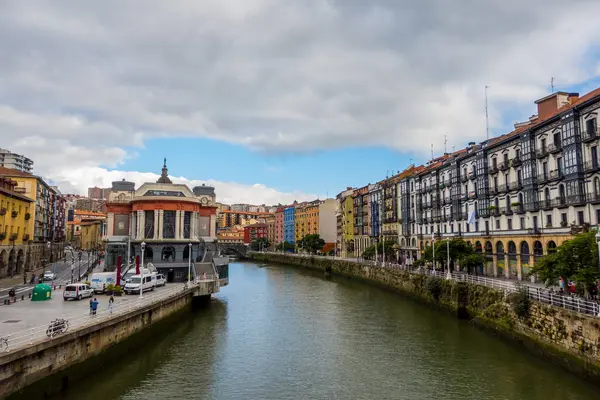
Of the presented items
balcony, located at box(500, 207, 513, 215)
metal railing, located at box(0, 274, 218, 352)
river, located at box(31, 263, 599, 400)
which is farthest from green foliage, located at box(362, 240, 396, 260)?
metal railing, located at box(0, 274, 218, 352)

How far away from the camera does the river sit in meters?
24.4

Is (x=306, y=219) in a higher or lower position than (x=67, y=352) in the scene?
higher

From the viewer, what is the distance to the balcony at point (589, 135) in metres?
42.5

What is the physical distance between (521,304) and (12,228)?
72.3 meters

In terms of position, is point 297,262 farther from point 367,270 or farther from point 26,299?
point 26,299

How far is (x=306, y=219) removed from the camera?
176 meters

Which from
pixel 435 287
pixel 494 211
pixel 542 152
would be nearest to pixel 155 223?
pixel 435 287

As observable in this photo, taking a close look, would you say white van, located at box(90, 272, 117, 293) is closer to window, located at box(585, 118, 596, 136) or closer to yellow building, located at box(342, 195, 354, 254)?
window, located at box(585, 118, 596, 136)

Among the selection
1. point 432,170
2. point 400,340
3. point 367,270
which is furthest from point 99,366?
point 432,170

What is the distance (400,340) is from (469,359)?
6674 mm

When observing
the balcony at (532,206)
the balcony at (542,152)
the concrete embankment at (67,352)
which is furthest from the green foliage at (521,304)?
the concrete embankment at (67,352)

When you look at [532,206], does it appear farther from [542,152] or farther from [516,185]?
[542,152]

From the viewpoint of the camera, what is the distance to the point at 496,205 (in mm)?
61188

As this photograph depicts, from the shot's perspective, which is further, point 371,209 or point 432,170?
point 371,209
